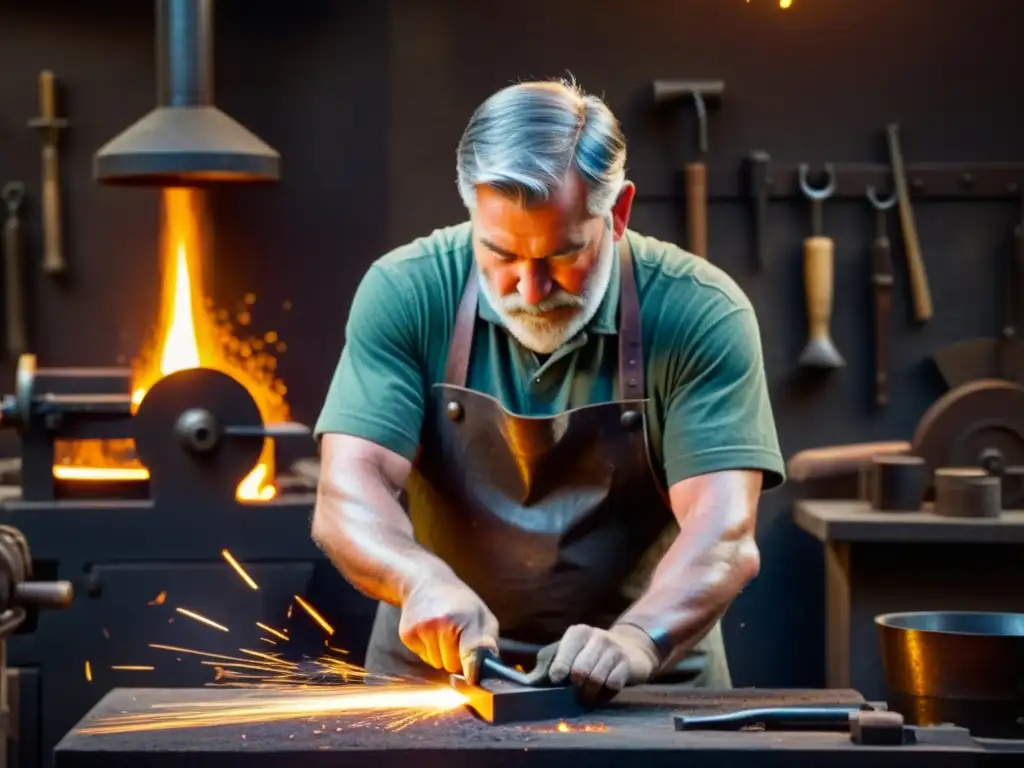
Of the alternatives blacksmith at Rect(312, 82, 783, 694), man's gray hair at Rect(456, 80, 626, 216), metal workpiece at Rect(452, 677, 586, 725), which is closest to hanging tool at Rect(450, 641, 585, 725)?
metal workpiece at Rect(452, 677, 586, 725)

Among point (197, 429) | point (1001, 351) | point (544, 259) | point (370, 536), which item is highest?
point (544, 259)

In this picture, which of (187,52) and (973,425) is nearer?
(973,425)

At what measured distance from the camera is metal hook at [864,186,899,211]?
4.86 meters

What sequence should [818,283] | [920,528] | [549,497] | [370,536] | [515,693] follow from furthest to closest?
[818,283], [920,528], [549,497], [370,536], [515,693]

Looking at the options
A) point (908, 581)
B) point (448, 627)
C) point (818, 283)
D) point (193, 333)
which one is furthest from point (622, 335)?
point (193, 333)

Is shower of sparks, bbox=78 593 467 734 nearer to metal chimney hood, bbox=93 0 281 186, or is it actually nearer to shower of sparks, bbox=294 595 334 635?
shower of sparks, bbox=294 595 334 635

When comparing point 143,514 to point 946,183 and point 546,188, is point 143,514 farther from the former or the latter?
point 946,183

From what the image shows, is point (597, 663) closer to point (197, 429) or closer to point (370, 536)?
point (370, 536)

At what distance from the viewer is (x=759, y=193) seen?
4.87 m

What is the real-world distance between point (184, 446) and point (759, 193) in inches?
73.8

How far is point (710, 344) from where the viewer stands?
2742mm

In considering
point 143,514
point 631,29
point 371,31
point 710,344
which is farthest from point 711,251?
point 710,344

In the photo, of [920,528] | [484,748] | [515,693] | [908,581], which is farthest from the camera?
[908,581]

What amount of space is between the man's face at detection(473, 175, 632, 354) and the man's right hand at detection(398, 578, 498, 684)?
49cm
